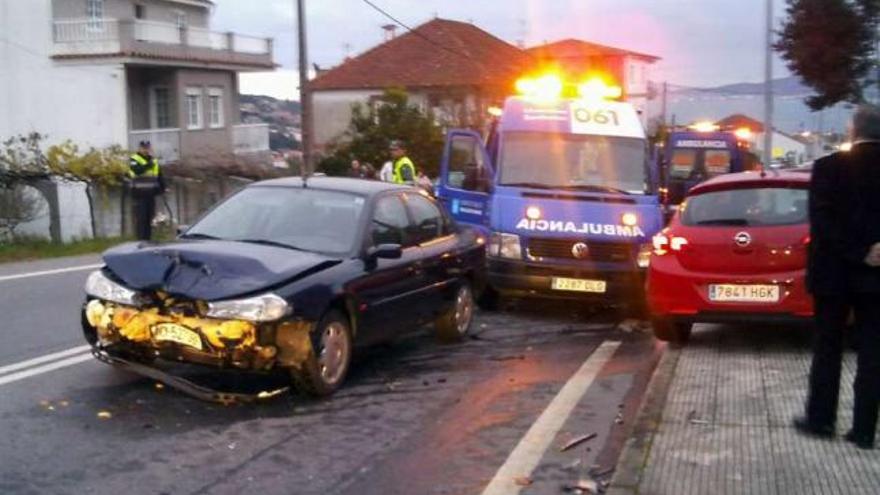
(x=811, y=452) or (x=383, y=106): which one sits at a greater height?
(x=383, y=106)

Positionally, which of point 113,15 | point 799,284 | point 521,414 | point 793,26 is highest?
point 113,15

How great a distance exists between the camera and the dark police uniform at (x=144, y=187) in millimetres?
18875

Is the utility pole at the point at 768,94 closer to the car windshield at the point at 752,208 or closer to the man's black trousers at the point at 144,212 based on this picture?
the man's black trousers at the point at 144,212

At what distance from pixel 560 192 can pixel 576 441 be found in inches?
234

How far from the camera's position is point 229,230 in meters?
8.83

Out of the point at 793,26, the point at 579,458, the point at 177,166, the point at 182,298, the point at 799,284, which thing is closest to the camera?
the point at 579,458

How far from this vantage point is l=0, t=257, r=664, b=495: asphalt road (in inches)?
238

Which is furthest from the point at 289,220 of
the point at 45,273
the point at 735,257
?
the point at 45,273

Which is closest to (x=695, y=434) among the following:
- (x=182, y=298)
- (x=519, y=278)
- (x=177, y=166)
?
(x=182, y=298)

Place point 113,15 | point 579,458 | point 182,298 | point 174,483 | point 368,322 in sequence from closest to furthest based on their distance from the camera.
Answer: point 174,483
point 579,458
point 182,298
point 368,322
point 113,15

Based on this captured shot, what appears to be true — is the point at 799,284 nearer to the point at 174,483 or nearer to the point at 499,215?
the point at 499,215

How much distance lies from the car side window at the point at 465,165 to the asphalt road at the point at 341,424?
3.79 metres

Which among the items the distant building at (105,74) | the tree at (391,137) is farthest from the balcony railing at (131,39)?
the tree at (391,137)

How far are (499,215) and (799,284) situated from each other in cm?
401
